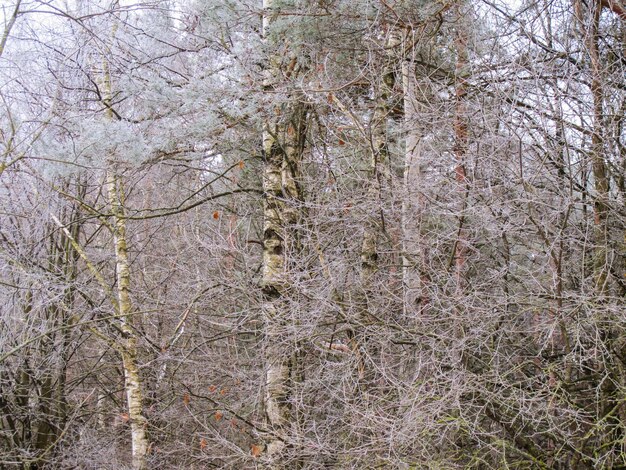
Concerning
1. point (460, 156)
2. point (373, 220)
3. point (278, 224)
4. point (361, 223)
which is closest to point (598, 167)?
point (460, 156)

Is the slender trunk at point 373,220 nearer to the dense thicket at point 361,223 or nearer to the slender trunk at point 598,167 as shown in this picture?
the dense thicket at point 361,223

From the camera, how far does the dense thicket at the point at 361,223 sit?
4.68 meters

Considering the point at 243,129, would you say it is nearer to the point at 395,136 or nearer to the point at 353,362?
the point at 395,136

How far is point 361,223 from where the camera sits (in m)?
5.66

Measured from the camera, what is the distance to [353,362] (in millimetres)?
5316

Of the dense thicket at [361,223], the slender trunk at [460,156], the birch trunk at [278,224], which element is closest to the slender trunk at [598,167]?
the dense thicket at [361,223]

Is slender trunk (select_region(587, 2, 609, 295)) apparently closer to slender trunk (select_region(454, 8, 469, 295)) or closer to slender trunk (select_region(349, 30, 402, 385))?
slender trunk (select_region(454, 8, 469, 295))

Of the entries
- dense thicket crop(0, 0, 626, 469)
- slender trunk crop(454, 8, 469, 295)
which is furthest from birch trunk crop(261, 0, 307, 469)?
slender trunk crop(454, 8, 469, 295)

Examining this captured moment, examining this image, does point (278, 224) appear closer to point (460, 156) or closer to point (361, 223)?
point (361, 223)

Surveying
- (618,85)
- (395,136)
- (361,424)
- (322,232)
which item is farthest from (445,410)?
(395,136)

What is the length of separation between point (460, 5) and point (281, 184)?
8.01 ft

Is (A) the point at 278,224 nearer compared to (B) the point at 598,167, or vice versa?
(B) the point at 598,167

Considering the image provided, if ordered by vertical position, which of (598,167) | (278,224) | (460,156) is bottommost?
(278,224)

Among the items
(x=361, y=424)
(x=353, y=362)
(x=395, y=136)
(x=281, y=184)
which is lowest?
(x=361, y=424)
